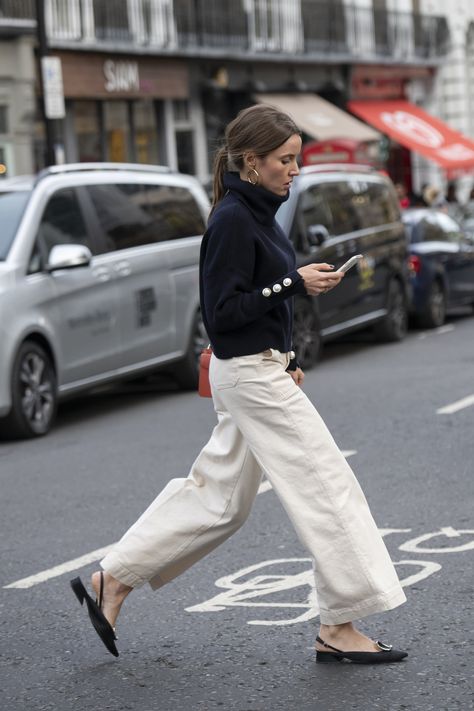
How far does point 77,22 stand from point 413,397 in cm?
1820

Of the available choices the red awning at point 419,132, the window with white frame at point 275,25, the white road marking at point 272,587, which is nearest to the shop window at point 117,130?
the window with white frame at point 275,25

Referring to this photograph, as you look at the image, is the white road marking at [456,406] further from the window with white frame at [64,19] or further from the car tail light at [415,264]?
the window with white frame at [64,19]

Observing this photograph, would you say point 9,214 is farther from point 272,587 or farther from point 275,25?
point 275,25

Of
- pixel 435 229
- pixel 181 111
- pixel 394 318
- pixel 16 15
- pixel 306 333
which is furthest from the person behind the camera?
pixel 181 111

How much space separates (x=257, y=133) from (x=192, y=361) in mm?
9032

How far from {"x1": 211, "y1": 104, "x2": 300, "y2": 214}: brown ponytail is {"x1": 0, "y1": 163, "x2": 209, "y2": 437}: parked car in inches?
247

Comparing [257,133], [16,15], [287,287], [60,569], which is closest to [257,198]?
[257,133]

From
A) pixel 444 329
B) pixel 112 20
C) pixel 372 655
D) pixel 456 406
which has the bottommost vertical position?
pixel 444 329

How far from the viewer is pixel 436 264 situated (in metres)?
19.6

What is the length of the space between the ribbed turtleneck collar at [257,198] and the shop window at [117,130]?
25.9 metres

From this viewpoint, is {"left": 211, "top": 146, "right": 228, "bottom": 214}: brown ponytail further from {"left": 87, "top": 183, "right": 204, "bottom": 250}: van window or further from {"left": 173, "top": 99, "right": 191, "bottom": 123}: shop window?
{"left": 173, "top": 99, "right": 191, "bottom": 123}: shop window

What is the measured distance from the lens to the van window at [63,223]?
12219mm

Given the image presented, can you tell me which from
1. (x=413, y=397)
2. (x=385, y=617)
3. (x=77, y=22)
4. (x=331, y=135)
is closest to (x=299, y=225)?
(x=413, y=397)

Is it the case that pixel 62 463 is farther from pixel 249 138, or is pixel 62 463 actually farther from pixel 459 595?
pixel 249 138
